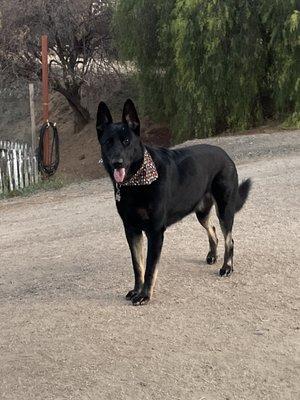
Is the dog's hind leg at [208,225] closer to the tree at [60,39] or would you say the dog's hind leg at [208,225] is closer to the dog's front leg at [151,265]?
the dog's front leg at [151,265]

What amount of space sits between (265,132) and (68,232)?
434 inches

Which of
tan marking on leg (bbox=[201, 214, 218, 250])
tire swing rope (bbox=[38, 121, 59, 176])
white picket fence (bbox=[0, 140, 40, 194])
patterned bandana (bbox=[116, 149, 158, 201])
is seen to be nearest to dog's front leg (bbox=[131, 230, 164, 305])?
patterned bandana (bbox=[116, 149, 158, 201])

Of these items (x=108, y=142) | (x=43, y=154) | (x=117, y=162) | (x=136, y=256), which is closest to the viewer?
(x=117, y=162)

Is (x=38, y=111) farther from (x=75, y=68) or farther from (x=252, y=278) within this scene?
(x=252, y=278)

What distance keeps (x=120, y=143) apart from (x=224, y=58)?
15105mm

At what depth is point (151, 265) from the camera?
5633mm

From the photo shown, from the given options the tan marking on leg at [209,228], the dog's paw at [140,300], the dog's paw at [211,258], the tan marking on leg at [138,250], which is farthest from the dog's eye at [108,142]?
the dog's paw at [211,258]

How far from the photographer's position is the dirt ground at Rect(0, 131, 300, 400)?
4371mm

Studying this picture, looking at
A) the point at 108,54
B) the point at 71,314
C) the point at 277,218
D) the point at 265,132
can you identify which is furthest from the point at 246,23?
the point at 71,314

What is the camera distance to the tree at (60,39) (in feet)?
80.4

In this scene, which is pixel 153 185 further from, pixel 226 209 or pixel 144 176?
pixel 226 209

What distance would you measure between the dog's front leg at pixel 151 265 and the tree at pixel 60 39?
19892 millimetres

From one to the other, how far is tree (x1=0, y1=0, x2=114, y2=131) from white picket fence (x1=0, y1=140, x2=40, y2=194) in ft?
29.2

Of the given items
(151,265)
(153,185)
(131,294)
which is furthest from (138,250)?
(153,185)
